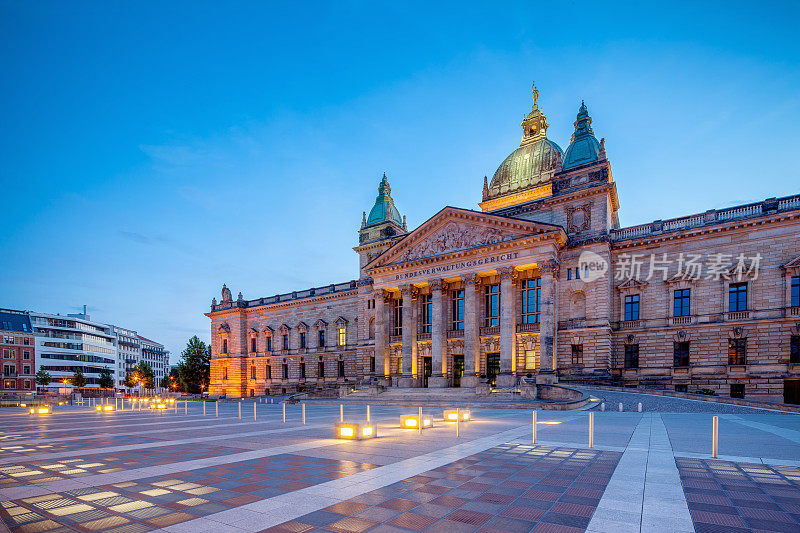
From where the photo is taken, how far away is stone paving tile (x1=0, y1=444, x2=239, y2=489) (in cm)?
994

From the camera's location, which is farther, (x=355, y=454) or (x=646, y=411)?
(x=646, y=411)

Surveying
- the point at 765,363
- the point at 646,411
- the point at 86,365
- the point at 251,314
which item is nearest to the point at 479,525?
the point at 646,411

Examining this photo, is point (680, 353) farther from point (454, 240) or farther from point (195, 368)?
point (195, 368)

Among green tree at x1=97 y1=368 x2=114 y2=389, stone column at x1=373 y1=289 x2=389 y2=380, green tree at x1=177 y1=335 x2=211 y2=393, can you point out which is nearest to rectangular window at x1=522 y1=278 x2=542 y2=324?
stone column at x1=373 y1=289 x2=389 y2=380

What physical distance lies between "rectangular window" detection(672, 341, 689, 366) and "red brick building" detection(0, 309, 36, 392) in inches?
4194

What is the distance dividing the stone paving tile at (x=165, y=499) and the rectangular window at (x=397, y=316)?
4275 centimetres

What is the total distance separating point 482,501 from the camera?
7805 mm

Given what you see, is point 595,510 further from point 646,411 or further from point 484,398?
point 484,398

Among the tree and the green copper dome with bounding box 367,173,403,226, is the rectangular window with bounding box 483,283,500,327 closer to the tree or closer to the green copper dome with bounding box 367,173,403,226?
the green copper dome with bounding box 367,173,403,226

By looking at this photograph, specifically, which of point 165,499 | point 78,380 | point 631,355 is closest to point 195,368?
point 78,380

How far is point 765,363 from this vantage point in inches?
1364

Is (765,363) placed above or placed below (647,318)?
below

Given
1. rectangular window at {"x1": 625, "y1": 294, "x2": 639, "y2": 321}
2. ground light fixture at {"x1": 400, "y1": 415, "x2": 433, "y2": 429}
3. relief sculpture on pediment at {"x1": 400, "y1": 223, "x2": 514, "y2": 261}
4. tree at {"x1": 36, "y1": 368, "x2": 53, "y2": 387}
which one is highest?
relief sculpture on pediment at {"x1": 400, "y1": 223, "x2": 514, "y2": 261}

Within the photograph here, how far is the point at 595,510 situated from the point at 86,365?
440 feet
